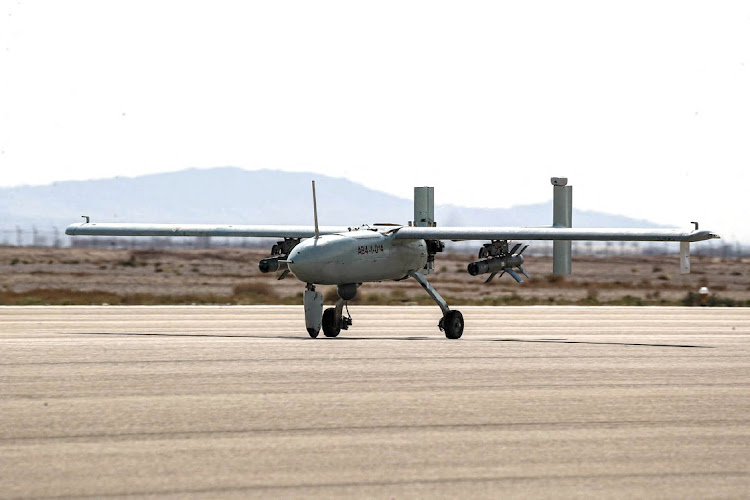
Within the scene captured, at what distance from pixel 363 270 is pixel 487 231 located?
3.01 m

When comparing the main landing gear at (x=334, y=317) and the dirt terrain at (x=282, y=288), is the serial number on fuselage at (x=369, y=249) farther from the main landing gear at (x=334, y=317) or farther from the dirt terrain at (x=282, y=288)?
the dirt terrain at (x=282, y=288)

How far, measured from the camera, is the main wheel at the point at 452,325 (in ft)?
84.2

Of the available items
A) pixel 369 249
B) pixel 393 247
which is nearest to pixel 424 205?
pixel 393 247

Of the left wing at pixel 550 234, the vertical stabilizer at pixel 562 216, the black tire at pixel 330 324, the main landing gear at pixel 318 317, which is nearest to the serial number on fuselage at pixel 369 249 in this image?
the left wing at pixel 550 234

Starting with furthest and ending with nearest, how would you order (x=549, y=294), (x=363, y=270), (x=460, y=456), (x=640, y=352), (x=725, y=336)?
(x=549, y=294), (x=725, y=336), (x=363, y=270), (x=640, y=352), (x=460, y=456)

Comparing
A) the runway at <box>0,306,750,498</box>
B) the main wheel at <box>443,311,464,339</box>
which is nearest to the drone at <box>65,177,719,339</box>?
the main wheel at <box>443,311,464,339</box>

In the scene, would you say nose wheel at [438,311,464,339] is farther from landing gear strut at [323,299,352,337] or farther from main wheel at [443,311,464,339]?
landing gear strut at [323,299,352,337]

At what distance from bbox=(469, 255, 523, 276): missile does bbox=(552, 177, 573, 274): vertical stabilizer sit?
2.33 metres

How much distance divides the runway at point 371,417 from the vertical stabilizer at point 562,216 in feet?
11.9

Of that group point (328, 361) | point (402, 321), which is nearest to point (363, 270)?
point (328, 361)

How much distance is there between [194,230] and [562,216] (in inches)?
356

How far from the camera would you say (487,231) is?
25.9 meters

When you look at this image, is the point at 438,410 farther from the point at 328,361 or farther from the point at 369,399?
the point at 328,361

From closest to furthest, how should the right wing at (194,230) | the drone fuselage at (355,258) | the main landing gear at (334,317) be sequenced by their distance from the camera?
the drone fuselage at (355,258) → the main landing gear at (334,317) → the right wing at (194,230)
